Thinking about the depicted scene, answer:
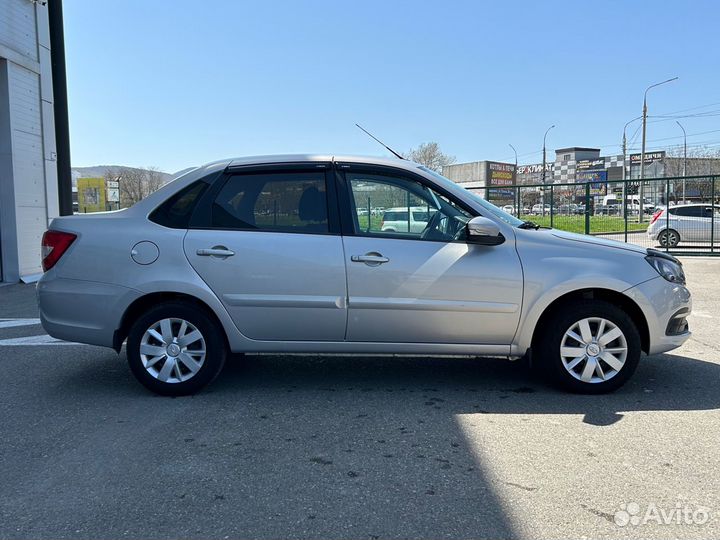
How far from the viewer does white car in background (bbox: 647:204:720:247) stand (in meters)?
16.3

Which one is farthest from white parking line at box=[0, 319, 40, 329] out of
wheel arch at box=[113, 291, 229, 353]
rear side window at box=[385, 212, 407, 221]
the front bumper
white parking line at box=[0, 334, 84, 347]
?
the front bumper

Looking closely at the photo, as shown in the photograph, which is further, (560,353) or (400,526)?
(560,353)

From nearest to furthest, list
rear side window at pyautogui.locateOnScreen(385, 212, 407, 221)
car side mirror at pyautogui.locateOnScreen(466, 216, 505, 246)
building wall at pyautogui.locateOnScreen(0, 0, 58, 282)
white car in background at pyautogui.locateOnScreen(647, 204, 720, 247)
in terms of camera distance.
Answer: car side mirror at pyautogui.locateOnScreen(466, 216, 505, 246)
rear side window at pyautogui.locateOnScreen(385, 212, 407, 221)
building wall at pyautogui.locateOnScreen(0, 0, 58, 282)
white car in background at pyautogui.locateOnScreen(647, 204, 720, 247)

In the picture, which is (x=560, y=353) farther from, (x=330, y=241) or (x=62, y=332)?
(x=62, y=332)

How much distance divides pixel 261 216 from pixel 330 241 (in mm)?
582

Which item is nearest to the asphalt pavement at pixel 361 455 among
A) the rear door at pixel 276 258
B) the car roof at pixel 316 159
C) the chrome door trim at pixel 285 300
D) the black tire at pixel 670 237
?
the rear door at pixel 276 258

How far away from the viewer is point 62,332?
469cm

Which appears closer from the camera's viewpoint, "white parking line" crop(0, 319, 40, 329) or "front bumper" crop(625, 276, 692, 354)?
"front bumper" crop(625, 276, 692, 354)

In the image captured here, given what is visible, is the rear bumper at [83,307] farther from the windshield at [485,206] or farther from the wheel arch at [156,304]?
the windshield at [485,206]

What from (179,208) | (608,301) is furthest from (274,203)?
(608,301)

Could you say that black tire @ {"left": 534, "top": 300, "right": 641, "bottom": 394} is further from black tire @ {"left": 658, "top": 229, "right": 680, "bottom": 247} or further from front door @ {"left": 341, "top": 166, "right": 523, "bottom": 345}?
black tire @ {"left": 658, "top": 229, "right": 680, "bottom": 247}

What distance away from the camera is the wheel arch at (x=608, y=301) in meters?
4.51

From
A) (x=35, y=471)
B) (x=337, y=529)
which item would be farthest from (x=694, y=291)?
(x=35, y=471)

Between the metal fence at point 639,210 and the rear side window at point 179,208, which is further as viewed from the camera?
the metal fence at point 639,210
